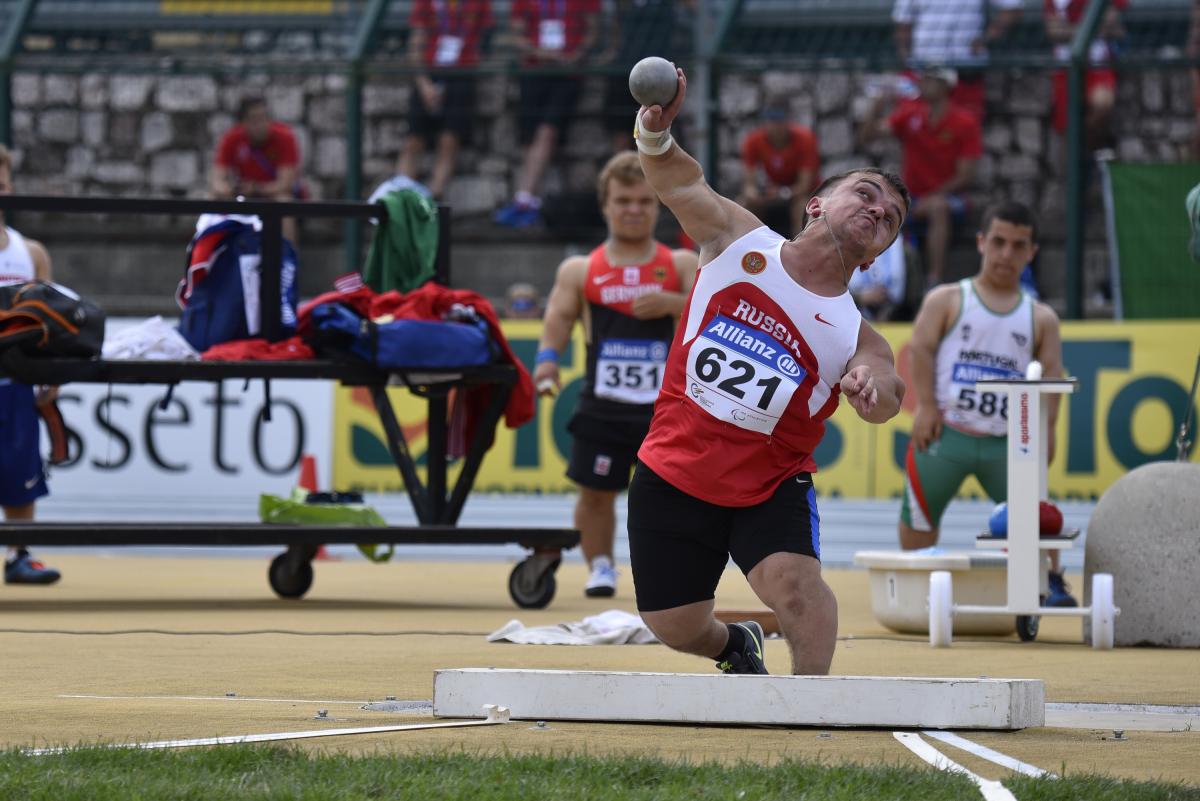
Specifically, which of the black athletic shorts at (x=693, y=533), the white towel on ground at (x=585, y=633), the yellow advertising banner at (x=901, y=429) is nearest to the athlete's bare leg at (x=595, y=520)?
the white towel on ground at (x=585, y=633)

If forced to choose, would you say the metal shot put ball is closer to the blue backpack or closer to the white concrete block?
the white concrete block

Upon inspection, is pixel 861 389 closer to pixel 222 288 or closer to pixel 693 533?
pixel 693 533

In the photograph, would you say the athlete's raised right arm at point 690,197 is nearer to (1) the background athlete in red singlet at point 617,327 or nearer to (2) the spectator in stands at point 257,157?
(1) the background athlete in red singlet at point 617,327

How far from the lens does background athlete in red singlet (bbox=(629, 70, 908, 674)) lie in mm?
5551

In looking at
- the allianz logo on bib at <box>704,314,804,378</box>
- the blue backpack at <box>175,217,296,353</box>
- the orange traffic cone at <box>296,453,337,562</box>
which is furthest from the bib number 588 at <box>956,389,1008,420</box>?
the orange traffic cone at <box>296,453,337,562</box>

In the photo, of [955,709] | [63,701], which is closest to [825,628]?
[955,709]

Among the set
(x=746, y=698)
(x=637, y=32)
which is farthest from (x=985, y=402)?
(x=637, y=32)

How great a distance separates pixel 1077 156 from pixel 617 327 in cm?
519

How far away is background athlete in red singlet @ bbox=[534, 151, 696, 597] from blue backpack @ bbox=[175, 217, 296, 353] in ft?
4.91

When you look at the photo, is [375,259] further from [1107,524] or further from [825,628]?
[825,628]

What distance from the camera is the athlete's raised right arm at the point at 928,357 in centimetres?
947

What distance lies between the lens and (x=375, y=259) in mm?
10422

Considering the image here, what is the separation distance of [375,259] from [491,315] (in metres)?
0.95

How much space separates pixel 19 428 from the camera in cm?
1058
